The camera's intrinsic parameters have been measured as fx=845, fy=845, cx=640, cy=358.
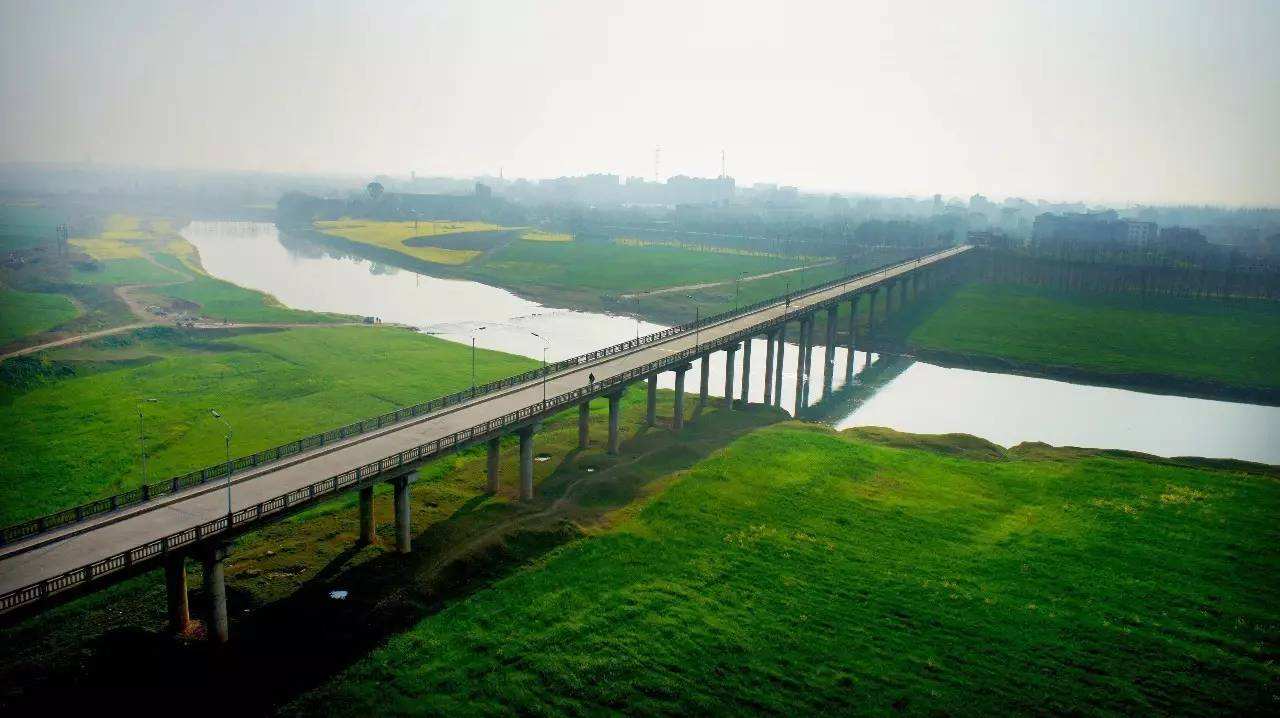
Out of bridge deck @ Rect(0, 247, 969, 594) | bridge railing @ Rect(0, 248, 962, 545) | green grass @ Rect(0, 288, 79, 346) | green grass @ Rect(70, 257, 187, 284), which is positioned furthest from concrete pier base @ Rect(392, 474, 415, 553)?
green grass @ Rect(70, 257, 187, 284)

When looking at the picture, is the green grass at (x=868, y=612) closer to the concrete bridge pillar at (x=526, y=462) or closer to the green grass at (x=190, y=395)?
the concrete bridge pillar at (x=526, y=462)

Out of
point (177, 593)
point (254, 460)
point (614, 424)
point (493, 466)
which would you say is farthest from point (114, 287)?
point (177, 593)

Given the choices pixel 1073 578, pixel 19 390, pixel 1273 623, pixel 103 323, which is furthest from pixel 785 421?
pixel 103 323

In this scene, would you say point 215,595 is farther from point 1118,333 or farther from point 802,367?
point 1118,333

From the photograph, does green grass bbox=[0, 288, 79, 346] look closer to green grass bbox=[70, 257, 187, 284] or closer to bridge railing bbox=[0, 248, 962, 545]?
green grass bbox=[70, 257, 187, 284]

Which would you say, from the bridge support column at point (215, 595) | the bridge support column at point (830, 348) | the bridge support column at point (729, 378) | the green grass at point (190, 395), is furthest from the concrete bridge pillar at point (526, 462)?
the bridge support column at point (830, 348)

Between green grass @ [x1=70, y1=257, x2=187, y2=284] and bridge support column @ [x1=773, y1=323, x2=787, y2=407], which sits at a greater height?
green grass @ [x1=70, y1=257, x2=187, y2=284]

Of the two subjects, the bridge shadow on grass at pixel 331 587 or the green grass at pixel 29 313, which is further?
the green grass at pixel 29 313
